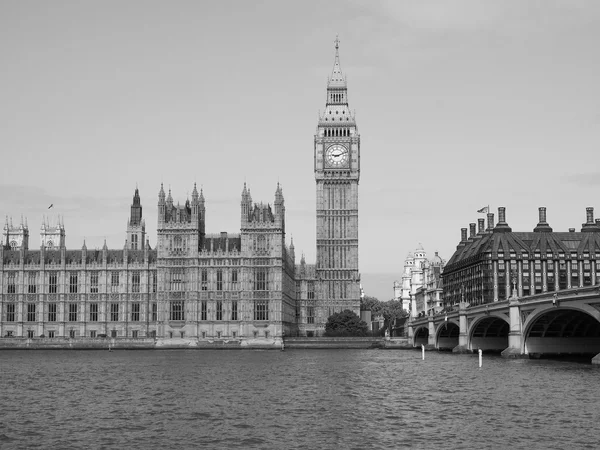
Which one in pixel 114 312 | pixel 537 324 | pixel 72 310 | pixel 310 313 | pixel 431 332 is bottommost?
pixel 431 332

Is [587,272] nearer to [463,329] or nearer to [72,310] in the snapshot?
[463,329]

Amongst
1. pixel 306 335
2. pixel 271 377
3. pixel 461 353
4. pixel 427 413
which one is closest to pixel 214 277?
pixel 306 335

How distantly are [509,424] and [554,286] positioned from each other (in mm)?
124780

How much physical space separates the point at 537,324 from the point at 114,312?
8909cm

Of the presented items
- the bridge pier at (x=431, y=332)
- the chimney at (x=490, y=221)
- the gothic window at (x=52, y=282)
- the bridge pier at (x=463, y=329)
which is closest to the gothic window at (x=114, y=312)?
the gothic window at (x=52, y=282)

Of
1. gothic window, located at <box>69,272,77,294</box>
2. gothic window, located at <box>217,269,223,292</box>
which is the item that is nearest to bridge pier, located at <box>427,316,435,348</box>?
gothic window, located at <box>217,269,223,292</box>

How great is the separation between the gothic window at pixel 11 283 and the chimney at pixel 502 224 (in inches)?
3371

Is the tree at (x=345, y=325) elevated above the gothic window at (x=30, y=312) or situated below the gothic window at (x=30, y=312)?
below

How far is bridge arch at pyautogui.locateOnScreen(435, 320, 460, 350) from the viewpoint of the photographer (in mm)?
153900

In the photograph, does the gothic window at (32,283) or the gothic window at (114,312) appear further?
the gothic window at (32,283)

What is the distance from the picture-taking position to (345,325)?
179 meters

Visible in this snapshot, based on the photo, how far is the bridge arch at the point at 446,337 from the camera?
154 meters

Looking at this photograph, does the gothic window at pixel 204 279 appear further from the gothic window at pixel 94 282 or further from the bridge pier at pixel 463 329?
the bridge pier at pixel 463 329

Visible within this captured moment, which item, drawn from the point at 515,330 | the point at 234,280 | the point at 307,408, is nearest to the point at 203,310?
A: the point at 234,280
